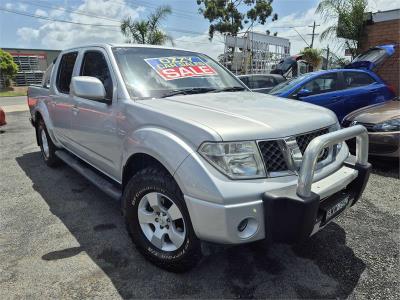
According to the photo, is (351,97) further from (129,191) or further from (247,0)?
(247,0)

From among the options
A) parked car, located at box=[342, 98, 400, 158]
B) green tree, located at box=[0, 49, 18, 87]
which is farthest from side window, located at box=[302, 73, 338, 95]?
green tree, located at box=[0, 49, 18, 87]

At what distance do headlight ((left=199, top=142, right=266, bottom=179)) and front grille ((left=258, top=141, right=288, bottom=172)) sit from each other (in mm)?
49

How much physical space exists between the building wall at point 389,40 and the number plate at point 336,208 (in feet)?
33.2

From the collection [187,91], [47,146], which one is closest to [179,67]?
[187,91]

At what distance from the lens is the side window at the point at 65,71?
4.34 meters

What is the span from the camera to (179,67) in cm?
344

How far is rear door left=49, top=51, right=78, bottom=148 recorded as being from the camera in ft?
13.9

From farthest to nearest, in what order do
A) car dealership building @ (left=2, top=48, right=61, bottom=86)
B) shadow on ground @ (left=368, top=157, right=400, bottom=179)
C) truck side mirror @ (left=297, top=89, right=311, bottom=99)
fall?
car dealership building @ (left=2, top=48, right=61, bottom=86), truck side mirror @ (left=297, top=89, right=311, bottom=99), shadow on ground @ (left=368, top=157, right=400, bottom=179)

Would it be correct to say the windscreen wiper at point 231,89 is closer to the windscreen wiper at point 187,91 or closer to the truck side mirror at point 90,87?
the windscreen wiper at point 187,91

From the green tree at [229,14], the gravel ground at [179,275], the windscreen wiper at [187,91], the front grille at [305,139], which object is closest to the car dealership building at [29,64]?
the green tree at [229,14]

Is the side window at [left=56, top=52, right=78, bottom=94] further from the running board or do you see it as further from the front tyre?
the front tyre

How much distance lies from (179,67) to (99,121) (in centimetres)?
94

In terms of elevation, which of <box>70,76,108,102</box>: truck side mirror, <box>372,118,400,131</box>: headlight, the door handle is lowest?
<box>372,118,400,131</box>: headlight

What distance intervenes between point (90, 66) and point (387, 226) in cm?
348
